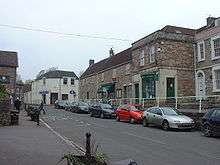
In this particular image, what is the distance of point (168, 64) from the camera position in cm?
3559

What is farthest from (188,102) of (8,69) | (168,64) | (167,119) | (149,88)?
(8,69)

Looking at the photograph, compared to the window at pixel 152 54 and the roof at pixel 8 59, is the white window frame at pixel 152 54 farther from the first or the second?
the roof at pixel 8 59

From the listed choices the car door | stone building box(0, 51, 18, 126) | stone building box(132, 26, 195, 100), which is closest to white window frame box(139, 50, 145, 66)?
stone building box(132, 26, 195, 100)

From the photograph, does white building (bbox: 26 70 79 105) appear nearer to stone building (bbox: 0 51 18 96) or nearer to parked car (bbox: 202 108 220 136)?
stone building (bbox: 0 51 18 96)

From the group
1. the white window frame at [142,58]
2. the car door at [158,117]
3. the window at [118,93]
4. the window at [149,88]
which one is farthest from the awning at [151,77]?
the car door at [158,117]

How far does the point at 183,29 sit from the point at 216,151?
28.2 meters

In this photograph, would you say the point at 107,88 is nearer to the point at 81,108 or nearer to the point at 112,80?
the point at 112,80

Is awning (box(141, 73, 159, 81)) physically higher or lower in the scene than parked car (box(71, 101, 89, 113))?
higher

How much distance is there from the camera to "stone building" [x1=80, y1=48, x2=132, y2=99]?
44.7 metres

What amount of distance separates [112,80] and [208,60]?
18327 mm

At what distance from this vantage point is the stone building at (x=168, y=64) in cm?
3525

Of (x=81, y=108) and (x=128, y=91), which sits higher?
(x=128, y=91)

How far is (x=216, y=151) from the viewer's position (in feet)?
43.8

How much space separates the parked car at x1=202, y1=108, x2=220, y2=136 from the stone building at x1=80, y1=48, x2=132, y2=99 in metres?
23.8
